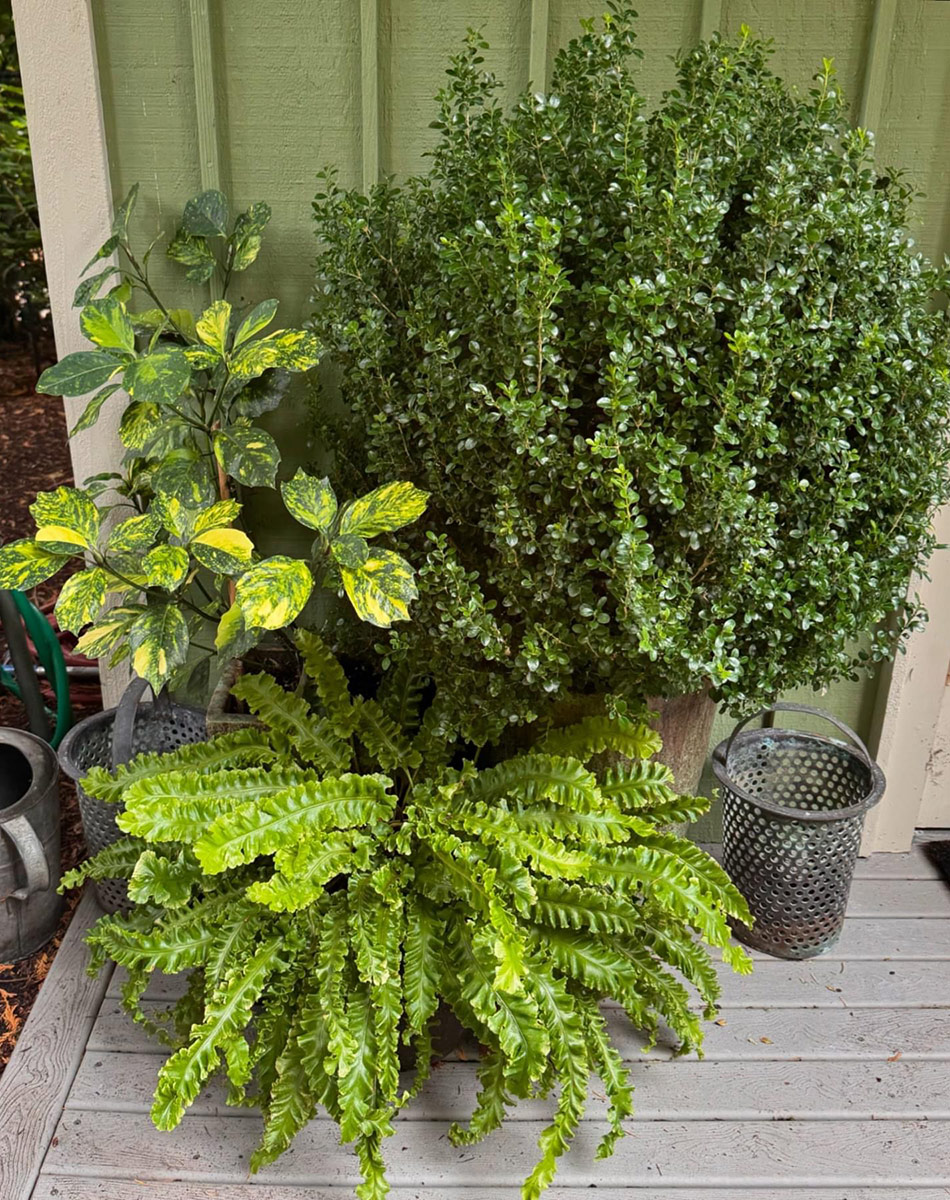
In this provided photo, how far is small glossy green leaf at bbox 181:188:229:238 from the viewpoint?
1.89m

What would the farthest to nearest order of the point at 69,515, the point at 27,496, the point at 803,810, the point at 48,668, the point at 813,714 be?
the point at 27,496 → the point at 48,668 → the point at 813,714 → the point at 803,810 → the point at 69,515

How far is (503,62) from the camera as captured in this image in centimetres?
190

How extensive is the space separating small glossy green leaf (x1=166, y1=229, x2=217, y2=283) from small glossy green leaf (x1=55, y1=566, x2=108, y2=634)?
1.94ft

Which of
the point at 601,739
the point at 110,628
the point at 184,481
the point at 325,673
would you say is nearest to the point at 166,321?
the point at 184,481

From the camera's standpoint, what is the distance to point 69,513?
1.71 meters

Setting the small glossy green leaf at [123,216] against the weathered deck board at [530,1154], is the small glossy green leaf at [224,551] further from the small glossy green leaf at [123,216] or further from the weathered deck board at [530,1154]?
the weathered deck board at [530,1154]

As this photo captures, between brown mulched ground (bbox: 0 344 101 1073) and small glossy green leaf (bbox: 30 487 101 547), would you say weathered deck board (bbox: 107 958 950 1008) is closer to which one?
brown mulched ground (bbox: 0 344 101 1073)

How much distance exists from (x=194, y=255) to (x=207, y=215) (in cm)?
7

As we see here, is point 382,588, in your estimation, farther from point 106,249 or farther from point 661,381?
point 106,249

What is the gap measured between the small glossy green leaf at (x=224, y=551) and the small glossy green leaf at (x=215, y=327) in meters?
0.31

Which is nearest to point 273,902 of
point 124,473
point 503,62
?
point 124,473

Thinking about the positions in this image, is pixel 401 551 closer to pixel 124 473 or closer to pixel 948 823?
pixel 124 473

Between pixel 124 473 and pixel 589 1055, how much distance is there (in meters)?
1.40

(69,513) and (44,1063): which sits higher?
(69,513)
